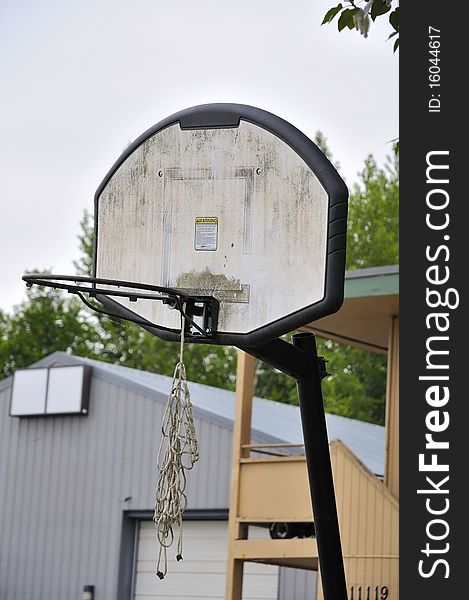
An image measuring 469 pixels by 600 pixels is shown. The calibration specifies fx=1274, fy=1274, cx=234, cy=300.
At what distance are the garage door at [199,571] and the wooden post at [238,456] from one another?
6449mm

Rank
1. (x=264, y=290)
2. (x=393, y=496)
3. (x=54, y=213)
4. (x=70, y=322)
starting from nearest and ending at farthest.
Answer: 1. (x=264, y=290)
2. (x=393, y=496)
3. (x=70, y=322)
4. (x=54, y=213)

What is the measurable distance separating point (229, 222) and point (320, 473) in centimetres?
184

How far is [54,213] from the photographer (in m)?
53.0

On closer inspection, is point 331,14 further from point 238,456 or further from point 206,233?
point 238,456

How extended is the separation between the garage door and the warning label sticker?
1462 centimetres

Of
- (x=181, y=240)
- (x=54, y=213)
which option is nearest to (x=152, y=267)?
(x=181, y=240)

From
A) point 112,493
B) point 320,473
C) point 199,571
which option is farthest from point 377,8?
point 112,493

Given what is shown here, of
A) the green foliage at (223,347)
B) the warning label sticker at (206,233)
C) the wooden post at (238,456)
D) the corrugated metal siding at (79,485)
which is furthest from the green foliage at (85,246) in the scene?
the warning label sticker at (206,233)

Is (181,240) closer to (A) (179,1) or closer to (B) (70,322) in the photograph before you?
(B) (70,322)

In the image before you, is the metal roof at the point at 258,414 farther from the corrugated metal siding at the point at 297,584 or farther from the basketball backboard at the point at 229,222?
the basketball backboard at the point at 229,222

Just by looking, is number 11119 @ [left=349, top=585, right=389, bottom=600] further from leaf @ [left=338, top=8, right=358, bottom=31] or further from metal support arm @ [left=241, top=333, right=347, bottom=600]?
leaf @ [left=338, top=8, right=358, bottom=31]

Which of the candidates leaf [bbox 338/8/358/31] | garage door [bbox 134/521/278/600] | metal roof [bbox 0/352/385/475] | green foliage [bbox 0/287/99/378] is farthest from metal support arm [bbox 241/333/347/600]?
green foliage [bbox 0/287/99/378]

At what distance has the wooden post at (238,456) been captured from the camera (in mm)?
15312

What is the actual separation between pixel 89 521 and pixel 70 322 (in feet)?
80.7
